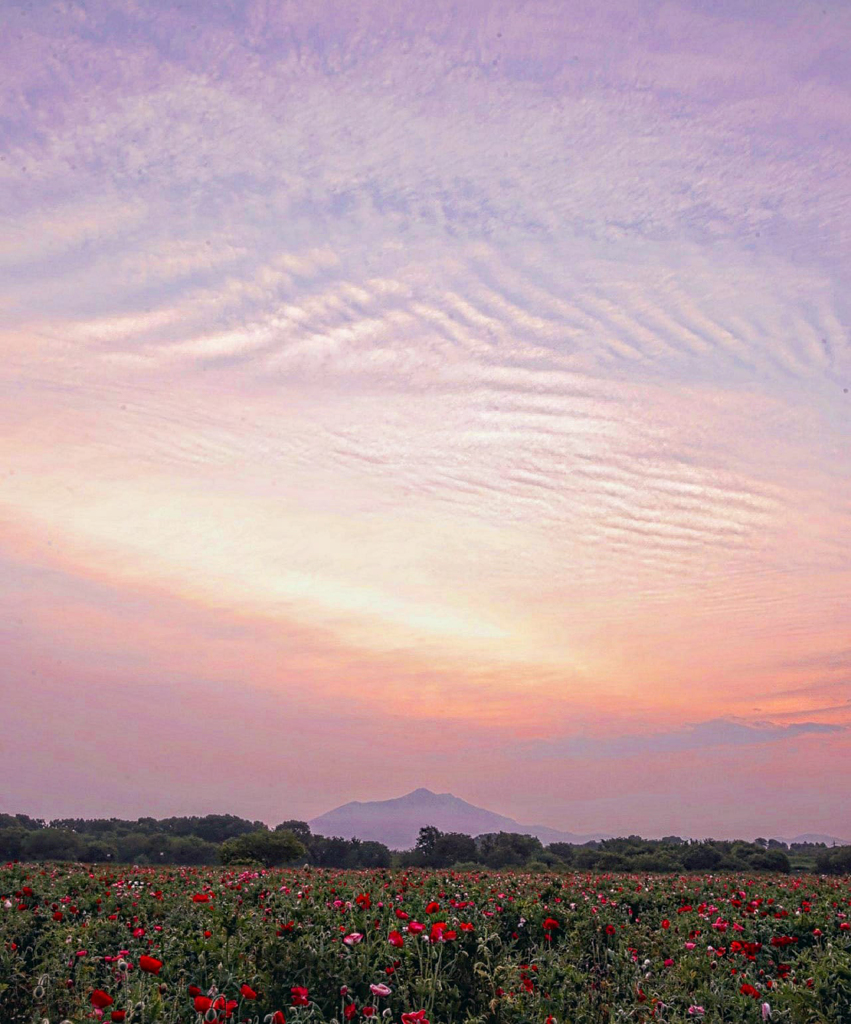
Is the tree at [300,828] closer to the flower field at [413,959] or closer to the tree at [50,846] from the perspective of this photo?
the tree at [50,846]

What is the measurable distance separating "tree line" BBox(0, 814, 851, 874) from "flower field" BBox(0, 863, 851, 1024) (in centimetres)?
4372

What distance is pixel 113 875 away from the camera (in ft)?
55.8

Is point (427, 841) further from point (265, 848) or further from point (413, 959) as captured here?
point (413, 959)

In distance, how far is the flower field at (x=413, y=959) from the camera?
6.84 metres

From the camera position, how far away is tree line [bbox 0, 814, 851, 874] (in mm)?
54625

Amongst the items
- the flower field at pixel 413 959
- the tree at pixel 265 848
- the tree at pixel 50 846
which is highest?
the flower field at pixel 413 959

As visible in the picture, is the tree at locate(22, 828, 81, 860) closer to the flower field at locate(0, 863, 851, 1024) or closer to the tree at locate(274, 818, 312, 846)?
the tree at locate(274, 818, 312, 846)

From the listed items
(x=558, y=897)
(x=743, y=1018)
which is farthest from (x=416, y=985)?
(x=558, y=897)

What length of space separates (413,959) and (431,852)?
6519 cm

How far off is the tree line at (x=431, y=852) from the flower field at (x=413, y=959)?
143ft

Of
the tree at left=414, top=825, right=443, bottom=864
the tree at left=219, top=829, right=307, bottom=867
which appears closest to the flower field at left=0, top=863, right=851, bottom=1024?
the tree at left=219, top=829, right=307, bottom=867

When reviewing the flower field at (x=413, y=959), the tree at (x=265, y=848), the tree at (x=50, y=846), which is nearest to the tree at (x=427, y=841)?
the tree at (x=265, y=848)

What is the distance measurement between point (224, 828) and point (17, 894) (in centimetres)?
9970

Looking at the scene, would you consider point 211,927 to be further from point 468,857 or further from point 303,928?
point 468,857
